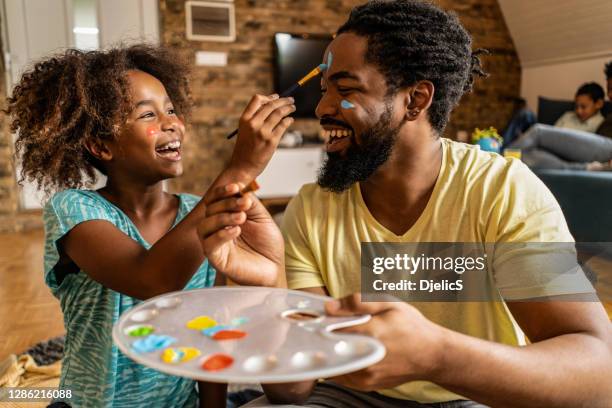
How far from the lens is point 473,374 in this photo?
652 mm

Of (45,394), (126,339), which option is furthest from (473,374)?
(45,394)

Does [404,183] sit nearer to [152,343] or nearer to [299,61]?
[152,343]

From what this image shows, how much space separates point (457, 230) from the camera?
0.95 meters

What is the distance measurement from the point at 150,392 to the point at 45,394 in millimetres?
893

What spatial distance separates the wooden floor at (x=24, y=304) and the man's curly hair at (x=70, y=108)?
125cm

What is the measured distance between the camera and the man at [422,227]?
2.16 feet

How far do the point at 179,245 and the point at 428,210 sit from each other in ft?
1.54

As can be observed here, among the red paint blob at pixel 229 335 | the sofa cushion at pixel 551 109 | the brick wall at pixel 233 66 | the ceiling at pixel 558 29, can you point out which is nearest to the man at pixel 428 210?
the red paint blob at pixel 229 335

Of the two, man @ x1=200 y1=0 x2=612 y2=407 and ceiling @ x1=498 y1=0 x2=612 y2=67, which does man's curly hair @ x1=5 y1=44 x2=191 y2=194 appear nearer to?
man @ x1=200 y1=0 x2=612 y2=407

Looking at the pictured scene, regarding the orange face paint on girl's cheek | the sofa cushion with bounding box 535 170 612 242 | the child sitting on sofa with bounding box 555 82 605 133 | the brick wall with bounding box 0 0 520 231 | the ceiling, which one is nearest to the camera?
the orange face paint on girl's cheek

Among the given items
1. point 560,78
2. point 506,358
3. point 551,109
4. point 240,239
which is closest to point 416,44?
point 240,239

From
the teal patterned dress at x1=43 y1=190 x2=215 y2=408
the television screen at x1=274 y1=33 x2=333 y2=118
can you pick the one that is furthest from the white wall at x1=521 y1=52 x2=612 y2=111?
the teal patterned dress at x1=43 y1=190 x2=215 y2=408

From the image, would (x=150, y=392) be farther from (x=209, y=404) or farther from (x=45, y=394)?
(x=45, y=394)

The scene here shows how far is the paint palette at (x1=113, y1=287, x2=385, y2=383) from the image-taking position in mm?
465
